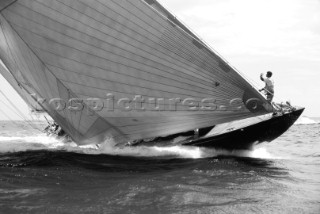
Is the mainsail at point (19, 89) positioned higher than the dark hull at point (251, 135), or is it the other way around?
the mainsail at point (19, 89)

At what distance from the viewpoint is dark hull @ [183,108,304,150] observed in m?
11.1

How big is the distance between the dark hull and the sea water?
0.90m

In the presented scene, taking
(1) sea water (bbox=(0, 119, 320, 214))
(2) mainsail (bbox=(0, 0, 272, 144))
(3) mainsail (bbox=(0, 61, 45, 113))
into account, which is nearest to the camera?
(1) sea water (bbox=(0, 119, 320, 214))

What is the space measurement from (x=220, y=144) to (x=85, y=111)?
15.3 feet

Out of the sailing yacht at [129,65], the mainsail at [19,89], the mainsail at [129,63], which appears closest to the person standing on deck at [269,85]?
the sailing yacht at [129,65]

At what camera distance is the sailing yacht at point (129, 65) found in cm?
878

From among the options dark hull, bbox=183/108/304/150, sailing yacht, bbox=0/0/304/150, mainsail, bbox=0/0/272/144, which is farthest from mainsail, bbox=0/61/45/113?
dark hull, bbox=183/108/304/150

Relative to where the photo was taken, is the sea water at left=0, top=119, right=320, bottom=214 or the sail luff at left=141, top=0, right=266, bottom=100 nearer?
the sea water at left=0, top=119, right=320, bottom=214

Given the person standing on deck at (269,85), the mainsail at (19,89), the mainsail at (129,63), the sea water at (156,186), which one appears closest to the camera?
the sea water at (156,186)

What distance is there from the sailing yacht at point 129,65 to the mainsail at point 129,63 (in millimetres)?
25

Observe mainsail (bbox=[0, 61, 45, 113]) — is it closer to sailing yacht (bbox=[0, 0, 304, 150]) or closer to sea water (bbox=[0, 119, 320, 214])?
sailing yacht (bbox=[0, 0, 304, 150])

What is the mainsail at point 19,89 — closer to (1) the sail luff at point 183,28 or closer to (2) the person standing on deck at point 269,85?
(1) the sail luff at point 183,28

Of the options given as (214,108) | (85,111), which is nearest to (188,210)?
(214,108)

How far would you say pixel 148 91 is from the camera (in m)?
9.53
